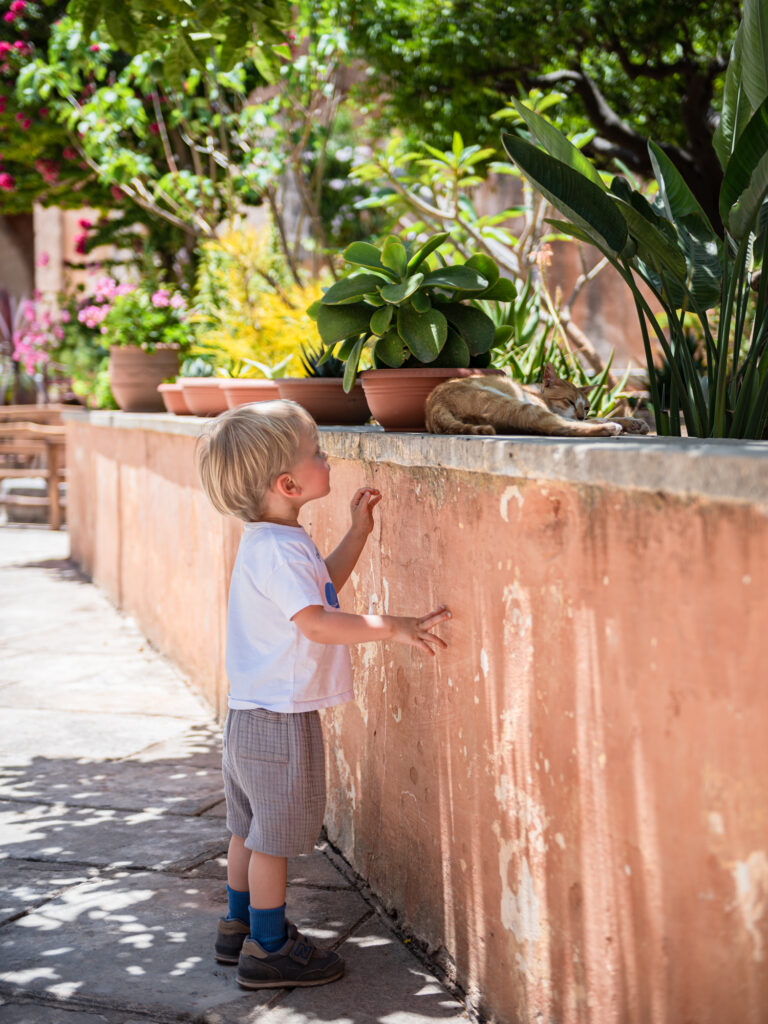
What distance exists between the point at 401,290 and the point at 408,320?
0.11 meters

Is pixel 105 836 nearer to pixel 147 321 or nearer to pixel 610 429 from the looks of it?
pixel 610 429

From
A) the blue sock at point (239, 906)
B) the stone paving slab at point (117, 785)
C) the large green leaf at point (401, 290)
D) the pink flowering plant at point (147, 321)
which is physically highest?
the pink flowering plant at point (147, 321)

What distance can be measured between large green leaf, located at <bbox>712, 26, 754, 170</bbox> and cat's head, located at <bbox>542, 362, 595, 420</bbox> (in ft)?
2.37

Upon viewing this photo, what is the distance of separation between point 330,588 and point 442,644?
344mm

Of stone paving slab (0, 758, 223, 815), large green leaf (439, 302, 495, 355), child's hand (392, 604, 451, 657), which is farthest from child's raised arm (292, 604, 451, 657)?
stone paving slab (0, 758, 223, 815)

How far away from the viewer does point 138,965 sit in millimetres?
2760

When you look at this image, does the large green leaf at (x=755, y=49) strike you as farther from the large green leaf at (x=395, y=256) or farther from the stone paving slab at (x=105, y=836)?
the stone paving slab at (x=105, y=836)

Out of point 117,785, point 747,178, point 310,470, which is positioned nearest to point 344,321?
Result: point 310,470

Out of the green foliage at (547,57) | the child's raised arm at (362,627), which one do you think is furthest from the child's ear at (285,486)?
the green foliage at (547,57)

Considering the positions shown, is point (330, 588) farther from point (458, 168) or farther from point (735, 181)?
point (458, 168)

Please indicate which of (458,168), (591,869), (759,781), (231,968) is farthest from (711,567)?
(458,168)

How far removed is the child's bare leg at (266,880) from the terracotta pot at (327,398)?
1.74 metres

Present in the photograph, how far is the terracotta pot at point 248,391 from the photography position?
4.70 metres

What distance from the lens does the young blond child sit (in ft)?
8.59
